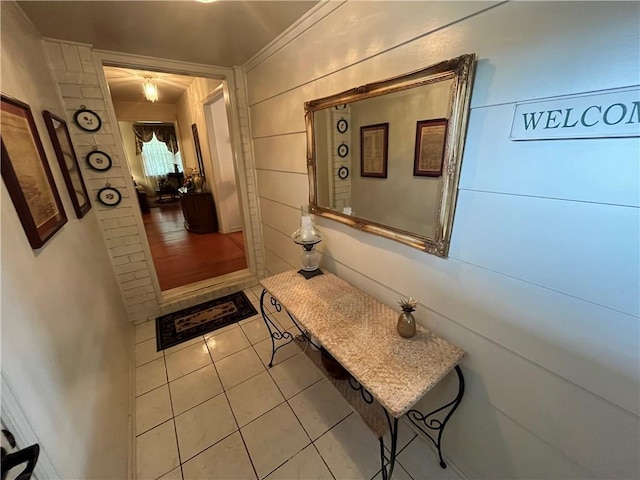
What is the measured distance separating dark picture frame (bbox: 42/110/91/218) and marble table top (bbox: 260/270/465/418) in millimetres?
1267

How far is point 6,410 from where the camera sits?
0.57m

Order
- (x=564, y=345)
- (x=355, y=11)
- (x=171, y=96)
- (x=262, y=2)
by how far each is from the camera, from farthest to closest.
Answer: (x=171, y=96) → (x=262, y=2) → (x=355, y=11) → (x=564, y=345)

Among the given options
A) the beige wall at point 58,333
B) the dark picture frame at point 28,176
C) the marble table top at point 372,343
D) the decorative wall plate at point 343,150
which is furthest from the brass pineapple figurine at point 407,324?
the dark picture frame at point 28,176

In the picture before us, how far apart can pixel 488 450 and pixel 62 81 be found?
327cm

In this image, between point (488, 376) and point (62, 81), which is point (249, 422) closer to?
point (488, 376)

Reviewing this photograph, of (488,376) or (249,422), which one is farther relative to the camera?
(249,422)

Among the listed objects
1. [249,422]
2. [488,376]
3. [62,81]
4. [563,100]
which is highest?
[62,81]

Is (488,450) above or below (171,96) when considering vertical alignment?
below

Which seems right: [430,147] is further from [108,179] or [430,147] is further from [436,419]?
[108,179]

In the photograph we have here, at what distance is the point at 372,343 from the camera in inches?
43.6

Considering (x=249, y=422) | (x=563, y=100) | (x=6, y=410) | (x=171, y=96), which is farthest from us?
(x=171, y=96)

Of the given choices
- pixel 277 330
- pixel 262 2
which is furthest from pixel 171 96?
pixel 277 330

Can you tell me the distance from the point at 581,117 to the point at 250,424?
1.97 metres

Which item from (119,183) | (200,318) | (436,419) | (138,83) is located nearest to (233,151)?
(119,183)
